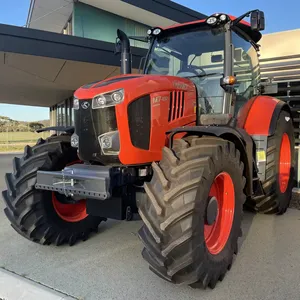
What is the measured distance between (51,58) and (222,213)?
988 centimetres

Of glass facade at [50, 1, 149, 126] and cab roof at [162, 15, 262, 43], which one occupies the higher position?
glass facade at [50, 1, 149, 126]

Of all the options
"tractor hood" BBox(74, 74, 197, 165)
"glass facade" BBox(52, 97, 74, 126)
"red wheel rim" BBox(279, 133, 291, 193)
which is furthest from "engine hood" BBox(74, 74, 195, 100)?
"glass facade" BBox(52, 97, 74, 126)

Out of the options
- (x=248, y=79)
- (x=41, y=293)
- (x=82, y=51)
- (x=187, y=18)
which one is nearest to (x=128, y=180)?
(x=41, y=293)

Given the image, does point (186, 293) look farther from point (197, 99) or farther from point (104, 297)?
point (197, 99)

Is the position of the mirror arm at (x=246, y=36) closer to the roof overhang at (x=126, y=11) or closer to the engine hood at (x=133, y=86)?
the engine hood at (x=133, y=86)

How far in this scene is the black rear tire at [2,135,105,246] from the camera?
340 centimetres

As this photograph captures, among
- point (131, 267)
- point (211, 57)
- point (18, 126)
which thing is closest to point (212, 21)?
point (211, 57)

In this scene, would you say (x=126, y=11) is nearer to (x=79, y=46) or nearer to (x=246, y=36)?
(x=79, y=46)

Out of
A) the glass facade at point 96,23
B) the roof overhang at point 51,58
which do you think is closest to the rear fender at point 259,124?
the roof overhang at point 51,58

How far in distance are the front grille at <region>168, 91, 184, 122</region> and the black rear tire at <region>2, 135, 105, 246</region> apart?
1215 millimetres

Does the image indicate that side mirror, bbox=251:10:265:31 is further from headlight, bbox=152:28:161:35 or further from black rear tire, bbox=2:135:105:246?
black rear tire, bbox=2:135:105:246

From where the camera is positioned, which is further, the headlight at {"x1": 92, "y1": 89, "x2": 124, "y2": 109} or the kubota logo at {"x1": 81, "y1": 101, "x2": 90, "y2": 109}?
the kubota logo at {"x1": 81, "y1": 101, "x2": 90, "y2": 109}

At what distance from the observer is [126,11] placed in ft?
48.2

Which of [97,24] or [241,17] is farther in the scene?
[97,24]
